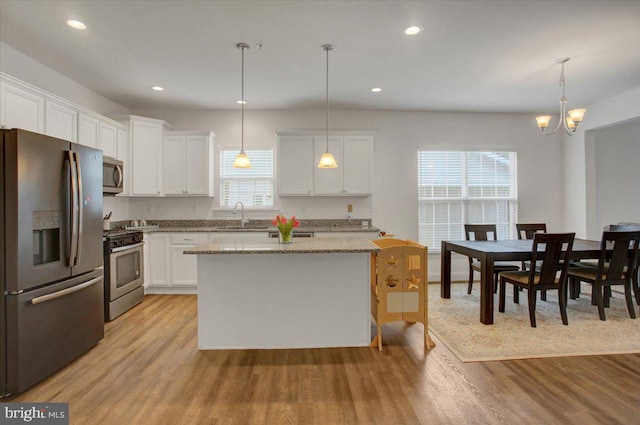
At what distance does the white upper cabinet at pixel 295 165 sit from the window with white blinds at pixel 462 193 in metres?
1.89

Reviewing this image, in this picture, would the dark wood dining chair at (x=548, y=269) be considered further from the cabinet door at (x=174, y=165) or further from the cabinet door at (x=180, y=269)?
the cabinet door at (x=174, y=165)

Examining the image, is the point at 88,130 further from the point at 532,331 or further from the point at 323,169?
the point at 532,331

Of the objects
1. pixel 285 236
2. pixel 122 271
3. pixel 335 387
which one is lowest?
pixel 335 387

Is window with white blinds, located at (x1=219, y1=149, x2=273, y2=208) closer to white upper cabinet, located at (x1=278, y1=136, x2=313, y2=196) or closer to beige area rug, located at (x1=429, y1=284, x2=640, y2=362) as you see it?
white upper cabinet, located at (x1=278, y1=136, x2=313, y2=196)

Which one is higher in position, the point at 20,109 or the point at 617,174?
the point at 20,109

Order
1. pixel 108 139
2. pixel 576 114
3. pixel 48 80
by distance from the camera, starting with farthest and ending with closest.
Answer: pixel 108 139 → pixel 48 80 → pixel 576 114

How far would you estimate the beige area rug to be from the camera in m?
2.82

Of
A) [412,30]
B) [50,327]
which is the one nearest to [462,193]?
[412,30]

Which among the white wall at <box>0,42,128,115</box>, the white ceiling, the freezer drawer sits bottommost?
the freezer drawer

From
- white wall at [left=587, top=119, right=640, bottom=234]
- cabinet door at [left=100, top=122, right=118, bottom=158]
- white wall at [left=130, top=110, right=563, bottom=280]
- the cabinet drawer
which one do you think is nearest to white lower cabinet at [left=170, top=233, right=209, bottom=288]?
the cabinet drawer

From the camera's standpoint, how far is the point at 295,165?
509 centimetres

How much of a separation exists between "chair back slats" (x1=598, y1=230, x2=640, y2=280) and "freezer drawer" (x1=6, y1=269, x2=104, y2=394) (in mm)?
4948

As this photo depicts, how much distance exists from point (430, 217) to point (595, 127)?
9.24ft

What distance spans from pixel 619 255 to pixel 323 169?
11.9 feet
